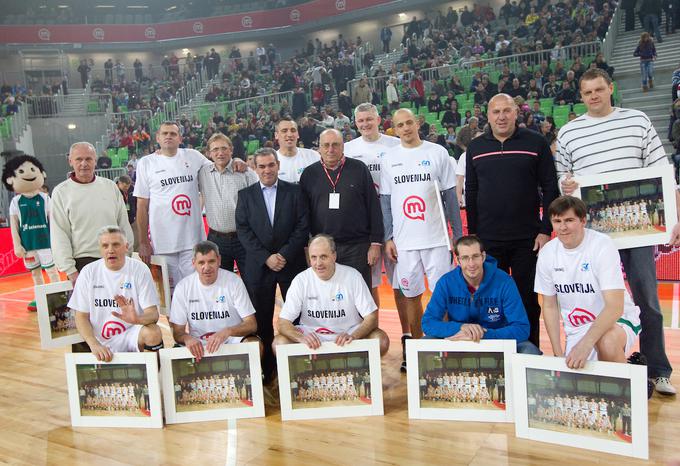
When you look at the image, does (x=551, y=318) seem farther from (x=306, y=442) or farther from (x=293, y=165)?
(x=293, y=165)

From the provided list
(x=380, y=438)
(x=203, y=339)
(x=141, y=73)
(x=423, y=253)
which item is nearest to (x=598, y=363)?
(x=380, y=438)

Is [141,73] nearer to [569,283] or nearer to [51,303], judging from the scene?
[51,303]

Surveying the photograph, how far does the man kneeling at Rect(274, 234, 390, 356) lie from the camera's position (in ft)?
12.8

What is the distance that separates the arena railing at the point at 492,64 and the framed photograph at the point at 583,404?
1163 cm

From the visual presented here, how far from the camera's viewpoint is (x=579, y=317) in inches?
138

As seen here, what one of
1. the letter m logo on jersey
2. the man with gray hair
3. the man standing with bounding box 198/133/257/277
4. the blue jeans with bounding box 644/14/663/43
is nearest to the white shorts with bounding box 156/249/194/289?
the man standing with bounding box 198/133/257/277

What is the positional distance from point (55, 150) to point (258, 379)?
762 inches

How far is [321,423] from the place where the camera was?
143 inches

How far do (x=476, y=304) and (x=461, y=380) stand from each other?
478mm

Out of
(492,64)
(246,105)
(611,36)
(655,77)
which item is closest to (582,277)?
(655,77)

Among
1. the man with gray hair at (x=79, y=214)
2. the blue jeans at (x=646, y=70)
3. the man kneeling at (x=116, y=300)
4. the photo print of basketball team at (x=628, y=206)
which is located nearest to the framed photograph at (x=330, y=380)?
the man kneeling at (x=116, y=300)

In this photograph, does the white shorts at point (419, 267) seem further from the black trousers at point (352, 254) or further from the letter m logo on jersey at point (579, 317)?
the letter m logo on jersey at point (579, 317)

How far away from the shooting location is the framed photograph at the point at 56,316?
164 inches

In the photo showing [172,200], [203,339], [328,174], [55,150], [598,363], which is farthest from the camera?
[55,150]
